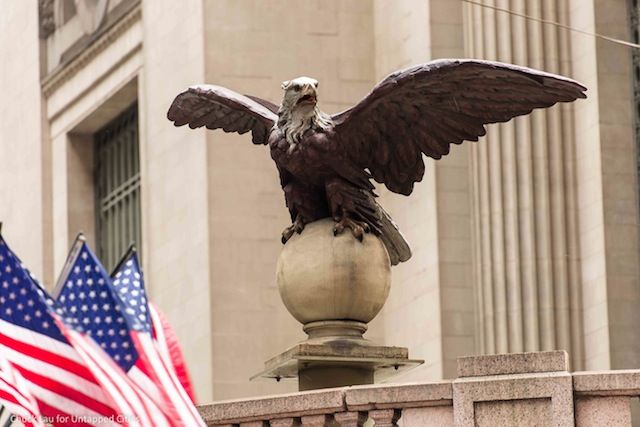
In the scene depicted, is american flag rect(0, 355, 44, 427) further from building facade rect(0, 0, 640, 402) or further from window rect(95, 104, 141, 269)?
window rect(95, 104, 141, 269)

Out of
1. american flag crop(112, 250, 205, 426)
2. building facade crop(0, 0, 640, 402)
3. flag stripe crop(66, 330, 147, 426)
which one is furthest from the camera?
building facade crop(0, 0, 640, 402)

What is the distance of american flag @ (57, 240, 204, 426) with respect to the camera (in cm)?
1805

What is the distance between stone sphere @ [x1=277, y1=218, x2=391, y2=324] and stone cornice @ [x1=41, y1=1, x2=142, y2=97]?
21122 millimetres

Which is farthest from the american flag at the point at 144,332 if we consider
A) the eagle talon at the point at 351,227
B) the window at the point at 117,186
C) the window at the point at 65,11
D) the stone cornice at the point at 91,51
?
the window at the point at 65,11

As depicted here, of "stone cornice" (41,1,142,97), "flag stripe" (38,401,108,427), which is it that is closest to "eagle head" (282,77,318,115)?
"flag stripe" (38,401,108,427)

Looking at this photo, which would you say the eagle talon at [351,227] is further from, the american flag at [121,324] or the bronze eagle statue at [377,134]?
the american flag at [121,324]

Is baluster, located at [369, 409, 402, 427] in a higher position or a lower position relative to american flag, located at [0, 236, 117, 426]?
lower

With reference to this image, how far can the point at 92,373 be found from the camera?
1838 centimetres

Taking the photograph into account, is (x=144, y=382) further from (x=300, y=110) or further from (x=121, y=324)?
(x=300, y=110)

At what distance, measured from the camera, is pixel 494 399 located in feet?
52.2

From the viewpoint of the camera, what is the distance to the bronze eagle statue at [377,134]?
18.3 metres

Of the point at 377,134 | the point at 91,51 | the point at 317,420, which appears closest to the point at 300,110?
the point at 377,134

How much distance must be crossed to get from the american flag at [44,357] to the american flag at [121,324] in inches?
14.3

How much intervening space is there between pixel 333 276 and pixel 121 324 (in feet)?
9.20
